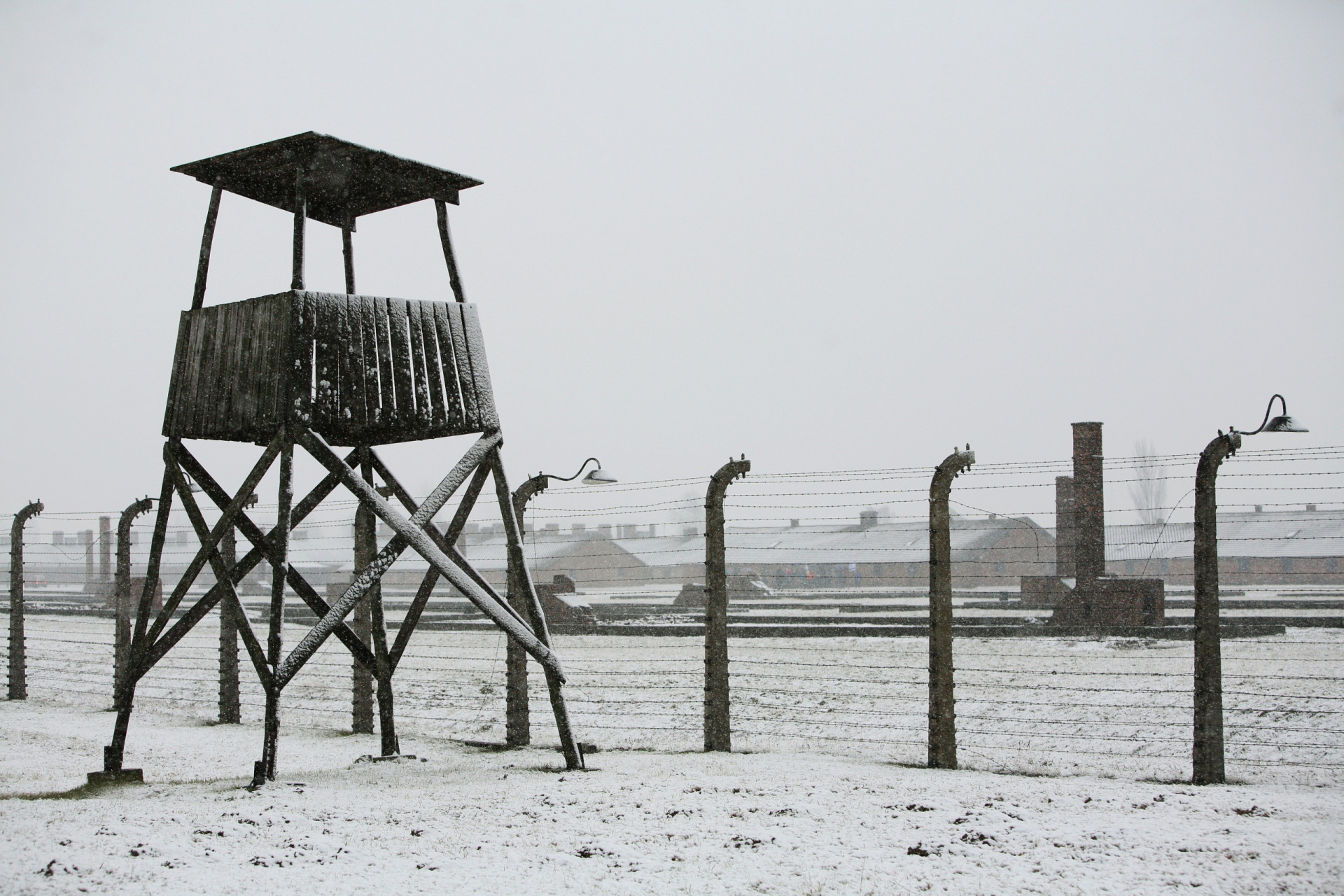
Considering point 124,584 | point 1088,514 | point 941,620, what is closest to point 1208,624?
point 941,620

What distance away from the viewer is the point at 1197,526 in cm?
599

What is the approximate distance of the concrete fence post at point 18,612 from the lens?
35.0 ft

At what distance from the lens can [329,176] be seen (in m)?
6.59

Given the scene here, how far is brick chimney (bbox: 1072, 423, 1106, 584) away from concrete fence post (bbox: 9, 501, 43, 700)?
1828cm

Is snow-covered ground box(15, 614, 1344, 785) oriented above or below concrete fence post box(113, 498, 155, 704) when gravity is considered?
below

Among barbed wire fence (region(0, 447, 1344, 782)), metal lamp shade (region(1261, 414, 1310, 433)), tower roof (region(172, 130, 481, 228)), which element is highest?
tower roof (region(172, 130, 481, 228))

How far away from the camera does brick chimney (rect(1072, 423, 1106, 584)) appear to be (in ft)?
72.8

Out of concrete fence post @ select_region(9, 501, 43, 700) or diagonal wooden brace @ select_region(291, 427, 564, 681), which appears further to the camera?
concrete fence post @ select_region(9, 501, 43, 700)

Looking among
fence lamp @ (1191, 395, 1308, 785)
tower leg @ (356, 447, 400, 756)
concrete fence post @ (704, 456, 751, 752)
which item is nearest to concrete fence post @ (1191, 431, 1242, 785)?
fence lamp @ (1191, 395, 1308, 785)

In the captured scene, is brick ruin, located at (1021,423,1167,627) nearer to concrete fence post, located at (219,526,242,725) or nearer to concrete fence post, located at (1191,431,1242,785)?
concrete fence post, located at (1191,431,1242,785)

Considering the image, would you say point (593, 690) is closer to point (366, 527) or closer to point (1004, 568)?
point (366, 527)

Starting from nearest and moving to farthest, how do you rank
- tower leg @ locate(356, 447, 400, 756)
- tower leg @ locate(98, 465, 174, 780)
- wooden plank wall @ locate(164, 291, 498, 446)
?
1. wooden plank wall @ locate(164, 291, 498, 446)
2. tower leg @ locate(98, 465, 174, 780)
3. tower leg @ locate(356, 447, 400, 756)

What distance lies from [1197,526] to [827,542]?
51.9 metres

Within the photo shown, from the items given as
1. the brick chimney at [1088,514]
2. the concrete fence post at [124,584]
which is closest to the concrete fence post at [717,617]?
the concrete fence post at [124,584]
